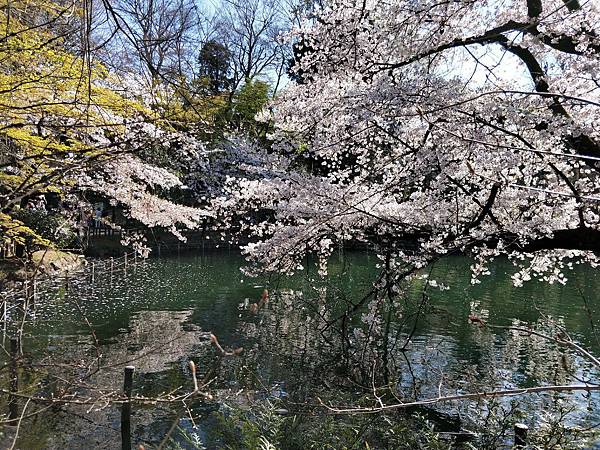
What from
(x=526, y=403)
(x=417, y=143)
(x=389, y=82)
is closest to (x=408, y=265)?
(x=417, y=143)

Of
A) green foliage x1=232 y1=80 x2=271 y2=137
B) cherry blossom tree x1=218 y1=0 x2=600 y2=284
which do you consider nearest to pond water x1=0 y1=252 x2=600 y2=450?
cherry blossom tree x1=218 y1=0 x2=600 y2=284

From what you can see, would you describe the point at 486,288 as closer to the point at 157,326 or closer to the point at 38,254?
the point at 157,326

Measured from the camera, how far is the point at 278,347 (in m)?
7.96

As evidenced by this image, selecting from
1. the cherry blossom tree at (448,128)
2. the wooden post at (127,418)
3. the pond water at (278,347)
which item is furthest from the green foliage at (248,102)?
the wooden post at (127,418)

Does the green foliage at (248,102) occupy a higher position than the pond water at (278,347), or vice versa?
the green foliage at (248,102)

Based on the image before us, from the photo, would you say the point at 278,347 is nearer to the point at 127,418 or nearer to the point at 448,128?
the point at 127,418

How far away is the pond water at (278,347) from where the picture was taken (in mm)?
5148

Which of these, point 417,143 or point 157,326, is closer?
point 417,143

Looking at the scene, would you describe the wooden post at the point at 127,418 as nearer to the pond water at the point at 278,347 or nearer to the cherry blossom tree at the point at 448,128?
the pond water at the point at 278,347

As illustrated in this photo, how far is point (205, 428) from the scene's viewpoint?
17.1 feet

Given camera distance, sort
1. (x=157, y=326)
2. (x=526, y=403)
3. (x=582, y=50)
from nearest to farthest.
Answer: (x=582, y=50), (x=526, y=403), (x=157, y=326)

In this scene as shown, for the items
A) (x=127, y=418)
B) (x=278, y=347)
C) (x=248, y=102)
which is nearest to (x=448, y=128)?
(x=127, y=418)

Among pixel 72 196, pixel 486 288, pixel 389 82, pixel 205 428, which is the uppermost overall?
pixel 389 82

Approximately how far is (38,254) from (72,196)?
7.42 m
